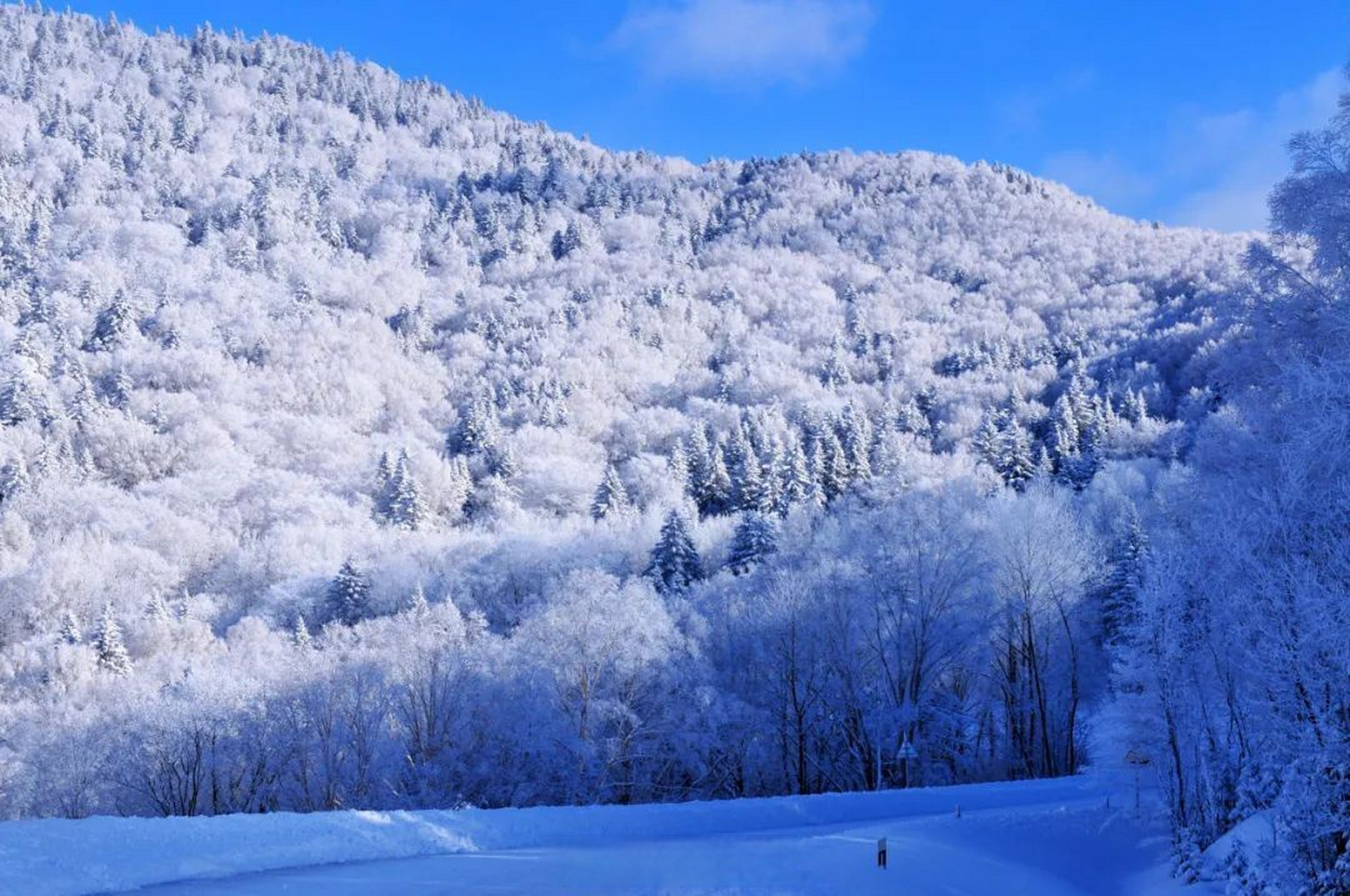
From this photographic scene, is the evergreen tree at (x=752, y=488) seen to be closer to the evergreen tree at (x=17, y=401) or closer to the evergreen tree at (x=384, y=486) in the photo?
the evergreen tree at (x=384, y=486)

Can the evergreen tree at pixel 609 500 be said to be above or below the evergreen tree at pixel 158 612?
above

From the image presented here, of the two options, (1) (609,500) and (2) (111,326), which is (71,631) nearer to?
(1) (609,500)

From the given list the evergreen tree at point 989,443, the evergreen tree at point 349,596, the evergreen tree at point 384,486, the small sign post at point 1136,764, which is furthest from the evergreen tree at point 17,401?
the small sign post at point 1136,764

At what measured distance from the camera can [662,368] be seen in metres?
151

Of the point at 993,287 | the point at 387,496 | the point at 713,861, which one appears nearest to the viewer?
the point at 713,861

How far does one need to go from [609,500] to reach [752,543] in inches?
1270

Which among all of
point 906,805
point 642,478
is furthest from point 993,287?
point 906,805

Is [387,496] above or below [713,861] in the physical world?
above

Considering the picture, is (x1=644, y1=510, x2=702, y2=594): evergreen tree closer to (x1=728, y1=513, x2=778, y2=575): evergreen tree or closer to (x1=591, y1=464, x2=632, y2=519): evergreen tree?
(x1=728, y1=513, x2=778, y2=575): evergreen tree

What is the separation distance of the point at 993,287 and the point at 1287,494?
18524 centimetres

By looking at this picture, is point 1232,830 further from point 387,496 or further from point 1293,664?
point 387,496

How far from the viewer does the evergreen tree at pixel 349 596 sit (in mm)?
62750

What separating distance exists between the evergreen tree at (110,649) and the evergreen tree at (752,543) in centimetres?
3628

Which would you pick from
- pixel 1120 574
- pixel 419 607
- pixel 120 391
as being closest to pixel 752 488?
pixel 419 607
